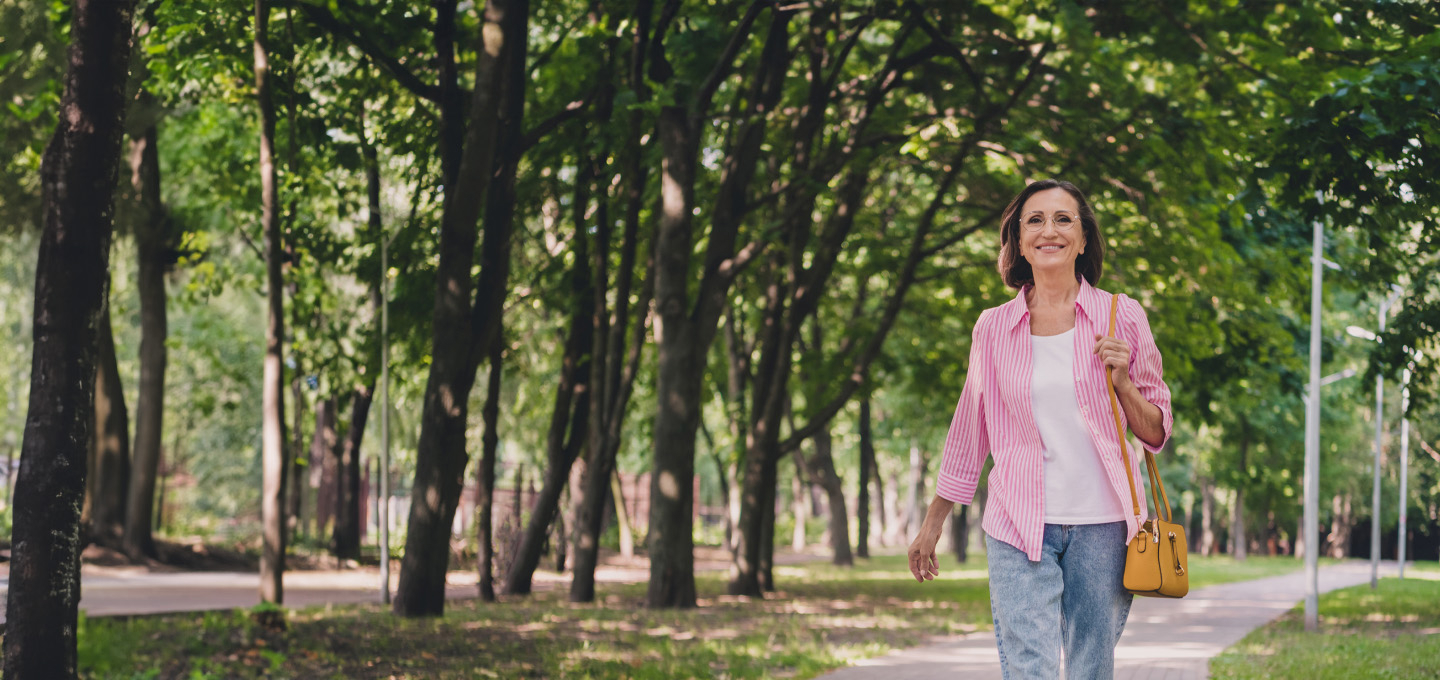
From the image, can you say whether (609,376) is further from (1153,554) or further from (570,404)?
(1153,554)

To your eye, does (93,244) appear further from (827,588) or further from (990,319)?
(827,588)

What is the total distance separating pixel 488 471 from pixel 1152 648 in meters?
7.84

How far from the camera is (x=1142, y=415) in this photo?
330 centimetres

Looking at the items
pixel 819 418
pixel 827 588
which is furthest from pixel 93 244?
pixel 827 588

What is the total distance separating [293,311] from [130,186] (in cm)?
493

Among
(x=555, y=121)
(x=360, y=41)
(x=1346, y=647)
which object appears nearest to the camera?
(x=360, y=41)

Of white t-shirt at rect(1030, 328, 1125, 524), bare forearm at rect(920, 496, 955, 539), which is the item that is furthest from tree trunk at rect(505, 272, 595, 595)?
white t-shirt at rect(1030, 328, 1125, 524)

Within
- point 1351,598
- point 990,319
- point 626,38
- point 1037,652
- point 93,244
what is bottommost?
point 1351,598

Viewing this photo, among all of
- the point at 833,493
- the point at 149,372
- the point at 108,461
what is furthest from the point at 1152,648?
the point at 833,493

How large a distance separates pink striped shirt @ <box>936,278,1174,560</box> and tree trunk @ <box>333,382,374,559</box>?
68.0ft

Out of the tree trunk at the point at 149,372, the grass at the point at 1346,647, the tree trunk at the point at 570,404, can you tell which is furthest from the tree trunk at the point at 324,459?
the grass at the point at 1346,647

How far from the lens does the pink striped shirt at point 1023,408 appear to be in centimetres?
331

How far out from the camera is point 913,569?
367 centimetres

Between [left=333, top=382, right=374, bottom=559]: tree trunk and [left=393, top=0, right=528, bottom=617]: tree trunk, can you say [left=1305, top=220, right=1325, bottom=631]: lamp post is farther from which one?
[left=333, top=382, right=374, bottom=559]: tree trunk
